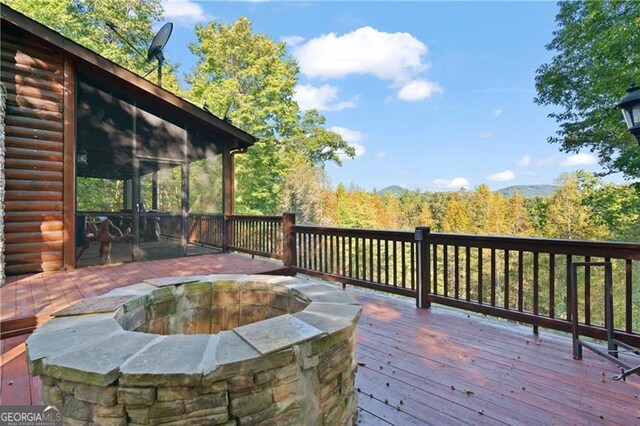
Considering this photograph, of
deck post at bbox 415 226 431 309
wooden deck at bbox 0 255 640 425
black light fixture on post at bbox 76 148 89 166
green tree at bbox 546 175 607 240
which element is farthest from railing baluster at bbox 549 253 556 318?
green tree at bbox 546 175 607 240

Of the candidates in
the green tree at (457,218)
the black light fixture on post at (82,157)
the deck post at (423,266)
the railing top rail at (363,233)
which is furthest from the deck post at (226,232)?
the green tree at (457,218)

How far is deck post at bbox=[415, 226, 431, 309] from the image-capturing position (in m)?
3.64

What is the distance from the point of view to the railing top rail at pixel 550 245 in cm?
245

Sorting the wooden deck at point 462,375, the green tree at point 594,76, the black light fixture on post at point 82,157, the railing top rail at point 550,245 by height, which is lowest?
the wooden deck at point 462,375

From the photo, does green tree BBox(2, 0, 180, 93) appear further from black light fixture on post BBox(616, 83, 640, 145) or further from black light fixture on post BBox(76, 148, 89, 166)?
black light fixture on post BBox(616, 83, 640, 145)

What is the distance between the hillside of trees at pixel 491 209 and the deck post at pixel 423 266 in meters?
10.9

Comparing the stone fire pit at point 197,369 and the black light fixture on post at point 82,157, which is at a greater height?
the black light fixture on post at point 82,157

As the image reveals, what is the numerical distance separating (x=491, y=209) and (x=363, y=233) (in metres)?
25.2

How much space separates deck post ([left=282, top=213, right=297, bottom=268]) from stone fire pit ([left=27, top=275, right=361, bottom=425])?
11.3ft

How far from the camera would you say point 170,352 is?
1244mm

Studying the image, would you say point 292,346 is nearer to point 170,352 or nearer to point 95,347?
point 170,352

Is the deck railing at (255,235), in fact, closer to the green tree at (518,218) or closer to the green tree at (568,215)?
the green tree at (568,215)

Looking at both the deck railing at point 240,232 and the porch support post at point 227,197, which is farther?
the porch support post at point 227,197

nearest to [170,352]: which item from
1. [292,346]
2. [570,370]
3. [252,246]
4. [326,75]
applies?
[292,346]
